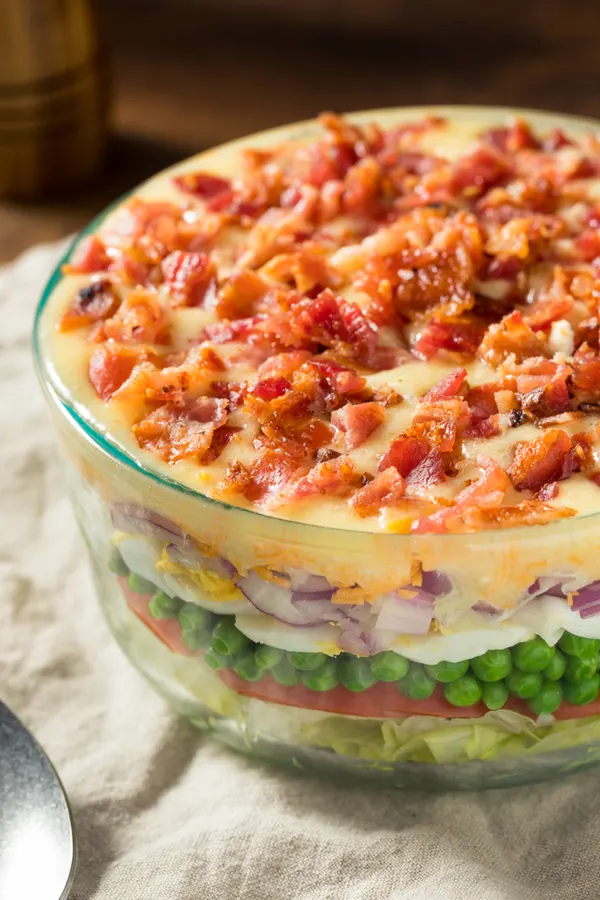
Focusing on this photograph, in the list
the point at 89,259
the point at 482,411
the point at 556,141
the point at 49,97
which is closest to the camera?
the point at 482,411

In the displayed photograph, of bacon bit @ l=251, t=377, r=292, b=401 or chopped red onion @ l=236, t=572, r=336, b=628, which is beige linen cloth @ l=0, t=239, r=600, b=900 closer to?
chopped red onion @ l=236, t=572, r=336, b=628

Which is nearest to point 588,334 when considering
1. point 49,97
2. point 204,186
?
point 204,186

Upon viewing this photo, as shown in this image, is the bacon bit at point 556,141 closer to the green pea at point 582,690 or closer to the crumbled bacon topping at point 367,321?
the crumbled bacon topping at point 367,321

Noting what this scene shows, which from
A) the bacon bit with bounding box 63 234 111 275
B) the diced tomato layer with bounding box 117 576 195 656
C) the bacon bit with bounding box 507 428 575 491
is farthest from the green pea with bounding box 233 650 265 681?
the bacon bit with bounding box 63 234 111 275

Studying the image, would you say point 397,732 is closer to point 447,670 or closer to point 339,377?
point 447,670

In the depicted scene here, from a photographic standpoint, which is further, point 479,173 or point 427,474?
point 479,173

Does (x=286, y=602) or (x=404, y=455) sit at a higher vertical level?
(x=404, y=455)

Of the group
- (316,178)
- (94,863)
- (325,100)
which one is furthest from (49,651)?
(325,100)

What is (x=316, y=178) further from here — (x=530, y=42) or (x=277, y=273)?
(x=530, y=42)
